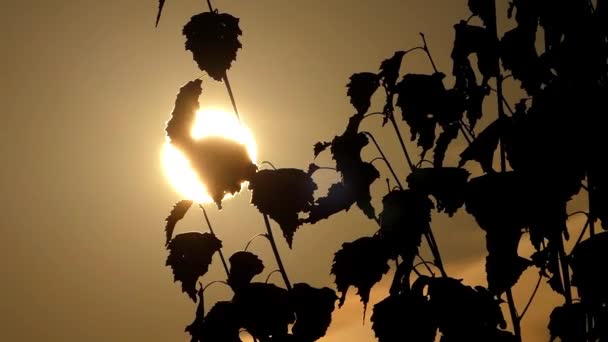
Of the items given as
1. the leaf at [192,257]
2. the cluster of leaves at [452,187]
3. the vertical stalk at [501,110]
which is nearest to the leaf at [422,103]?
the cluster of leaves at [452,187]

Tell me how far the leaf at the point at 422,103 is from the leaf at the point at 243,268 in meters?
0.93

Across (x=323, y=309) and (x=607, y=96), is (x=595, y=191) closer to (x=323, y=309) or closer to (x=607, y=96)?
(x=607, y=96)

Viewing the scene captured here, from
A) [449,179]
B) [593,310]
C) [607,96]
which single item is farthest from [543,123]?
[593,310]

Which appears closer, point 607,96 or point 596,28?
point 607,96

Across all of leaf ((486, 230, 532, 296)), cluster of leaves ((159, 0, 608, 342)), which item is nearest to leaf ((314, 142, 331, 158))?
cluster of leaves ((159, 0, 608, 342))

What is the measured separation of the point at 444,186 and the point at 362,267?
0.47 m

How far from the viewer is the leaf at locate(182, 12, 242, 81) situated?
7.61 ft

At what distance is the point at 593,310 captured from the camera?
7.34ft

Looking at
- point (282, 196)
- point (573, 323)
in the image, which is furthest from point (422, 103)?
point (573, 323)

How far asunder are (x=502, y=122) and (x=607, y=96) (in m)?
0.41

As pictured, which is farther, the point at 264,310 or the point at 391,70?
the point at 391,70

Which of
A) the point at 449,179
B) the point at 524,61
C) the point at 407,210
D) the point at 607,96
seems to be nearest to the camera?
the point at 607,96

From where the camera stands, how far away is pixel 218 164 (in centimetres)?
226

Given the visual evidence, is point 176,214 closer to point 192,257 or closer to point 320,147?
point 192,257
